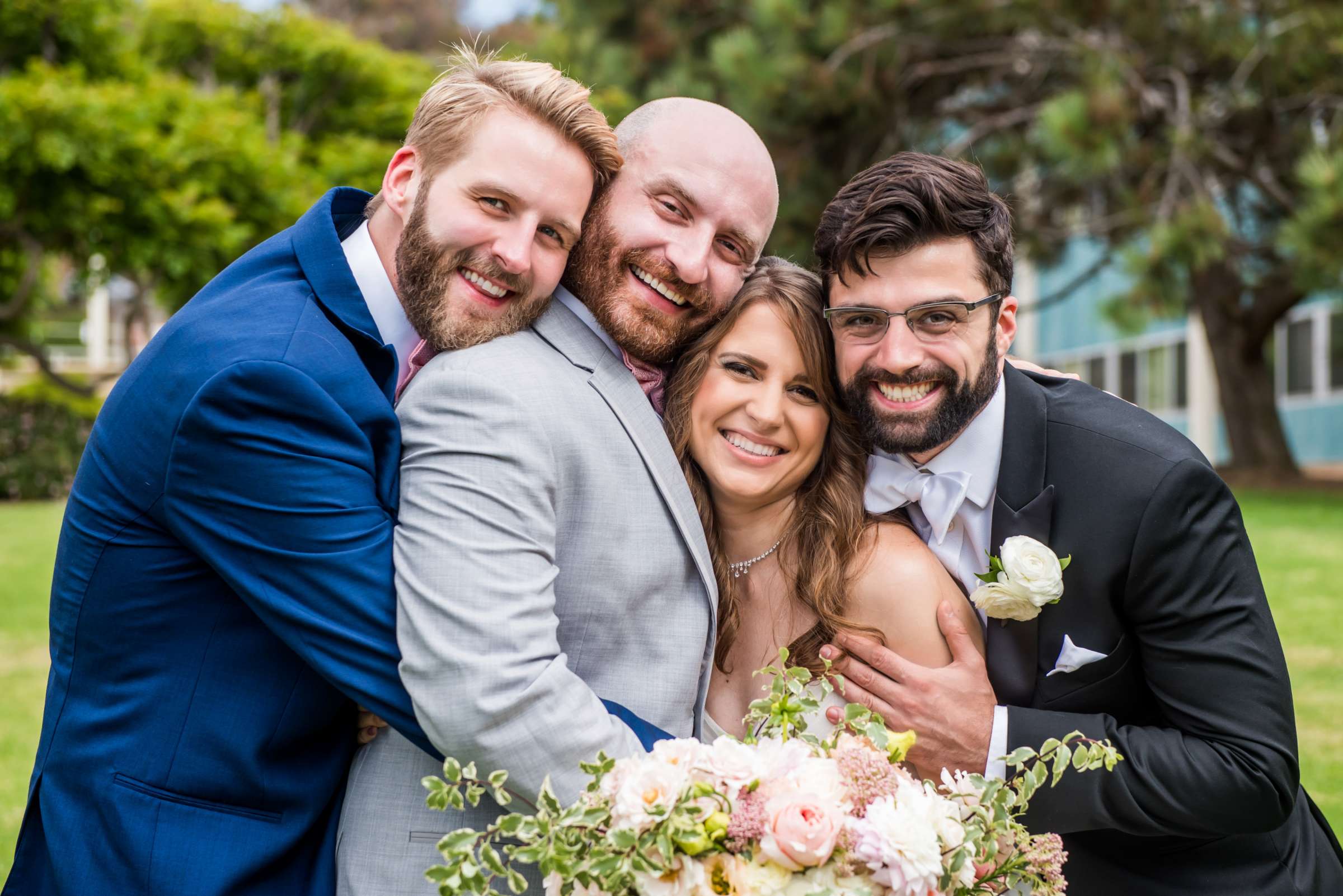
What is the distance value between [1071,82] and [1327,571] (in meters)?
8.23

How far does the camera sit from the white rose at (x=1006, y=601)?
277cm

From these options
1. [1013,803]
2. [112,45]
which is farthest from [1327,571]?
[112,45]

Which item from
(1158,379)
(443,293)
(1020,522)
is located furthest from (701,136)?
(1158,379)

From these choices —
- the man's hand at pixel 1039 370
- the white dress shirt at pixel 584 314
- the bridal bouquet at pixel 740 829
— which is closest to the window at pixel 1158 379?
the man's hand at pixel 1039 370

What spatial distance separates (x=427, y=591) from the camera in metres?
2.28

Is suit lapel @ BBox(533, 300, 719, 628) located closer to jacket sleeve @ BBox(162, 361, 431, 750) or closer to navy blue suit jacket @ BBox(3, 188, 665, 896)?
navy blue suit jacket @ BBox(3, 188, 665, 896)

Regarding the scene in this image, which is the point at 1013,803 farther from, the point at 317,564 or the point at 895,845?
the point at 317,564

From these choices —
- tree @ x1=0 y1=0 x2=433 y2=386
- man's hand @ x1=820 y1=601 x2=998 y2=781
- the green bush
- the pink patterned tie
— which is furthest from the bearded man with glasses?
the green bush

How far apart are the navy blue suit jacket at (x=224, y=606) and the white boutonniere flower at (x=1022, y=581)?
89 centimetres

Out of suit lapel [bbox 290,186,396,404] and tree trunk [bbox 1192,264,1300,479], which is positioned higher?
suit lapel [bbox 290,186,396,404]

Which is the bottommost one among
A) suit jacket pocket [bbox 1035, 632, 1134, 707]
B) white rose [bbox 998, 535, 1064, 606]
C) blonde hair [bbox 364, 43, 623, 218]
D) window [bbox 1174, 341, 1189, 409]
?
window [bbox 1174, 341, 1189, 409]

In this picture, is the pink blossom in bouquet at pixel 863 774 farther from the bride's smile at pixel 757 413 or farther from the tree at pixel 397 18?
the tree at pixel 397 18

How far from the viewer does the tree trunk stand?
1823 centimetres

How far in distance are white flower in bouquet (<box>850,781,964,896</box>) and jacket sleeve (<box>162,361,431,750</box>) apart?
2.97 ft
